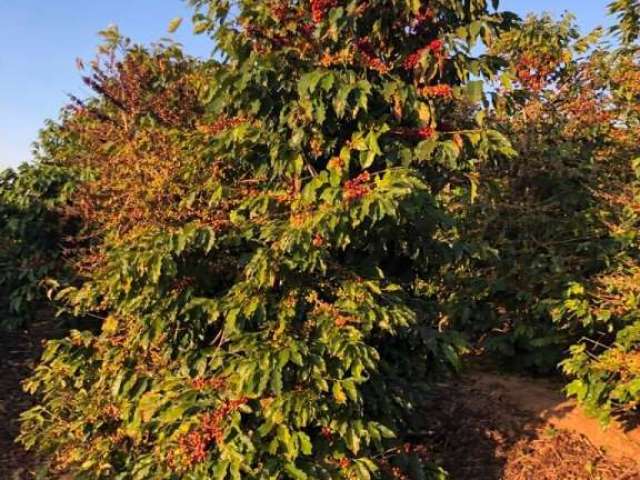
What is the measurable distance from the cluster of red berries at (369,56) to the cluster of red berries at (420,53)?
0.16 metres

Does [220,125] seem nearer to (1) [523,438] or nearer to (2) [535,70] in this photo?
(1) [523,438]

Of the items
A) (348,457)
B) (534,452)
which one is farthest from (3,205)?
(534,452)

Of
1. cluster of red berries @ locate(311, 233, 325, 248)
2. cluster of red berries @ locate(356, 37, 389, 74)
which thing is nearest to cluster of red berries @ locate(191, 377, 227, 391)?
cluster of red berries @ locate(311, 233, 325, 248)

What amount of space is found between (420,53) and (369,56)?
14.1 inches

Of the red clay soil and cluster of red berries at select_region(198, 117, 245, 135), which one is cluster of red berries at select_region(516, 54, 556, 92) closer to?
the red clay soil

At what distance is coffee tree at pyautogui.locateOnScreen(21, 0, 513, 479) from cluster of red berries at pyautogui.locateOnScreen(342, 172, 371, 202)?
0.01m

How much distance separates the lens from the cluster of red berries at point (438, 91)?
164 inches

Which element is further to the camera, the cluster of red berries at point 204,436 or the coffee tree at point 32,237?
the coffee tree at point 32,237

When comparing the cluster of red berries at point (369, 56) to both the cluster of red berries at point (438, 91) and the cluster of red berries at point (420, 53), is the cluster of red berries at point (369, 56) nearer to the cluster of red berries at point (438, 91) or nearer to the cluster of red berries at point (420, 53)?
the cluster of red berries at point (420, 53)

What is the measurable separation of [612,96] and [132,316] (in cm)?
642

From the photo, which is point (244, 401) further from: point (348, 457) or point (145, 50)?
point (145, 50)

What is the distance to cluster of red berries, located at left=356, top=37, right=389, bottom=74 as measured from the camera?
4184 millimetres

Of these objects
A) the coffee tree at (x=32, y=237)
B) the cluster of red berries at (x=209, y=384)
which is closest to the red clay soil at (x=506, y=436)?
the coffee tree at (x=32, y=237)

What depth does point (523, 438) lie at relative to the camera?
6.17 metres
